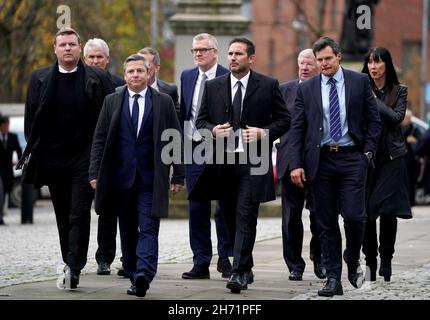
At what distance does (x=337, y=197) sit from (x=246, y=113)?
1073mm

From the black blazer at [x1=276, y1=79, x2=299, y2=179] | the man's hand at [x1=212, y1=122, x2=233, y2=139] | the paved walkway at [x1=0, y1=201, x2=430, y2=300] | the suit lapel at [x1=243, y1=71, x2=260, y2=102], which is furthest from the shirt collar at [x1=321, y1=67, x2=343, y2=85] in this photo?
the paved walkway at [x1=0, y1=201, x2=430, y2=300]

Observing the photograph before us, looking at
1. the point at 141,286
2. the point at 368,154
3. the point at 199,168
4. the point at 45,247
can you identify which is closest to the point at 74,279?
the point at 141,286

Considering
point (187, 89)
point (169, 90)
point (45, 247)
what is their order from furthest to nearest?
point (45, 247)
point (169, 90)
point (187, 89)

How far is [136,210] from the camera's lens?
476 inches

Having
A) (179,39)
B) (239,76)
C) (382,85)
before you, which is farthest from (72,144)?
(179,39)

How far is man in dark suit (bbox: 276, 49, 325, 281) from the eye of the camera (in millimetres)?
13680

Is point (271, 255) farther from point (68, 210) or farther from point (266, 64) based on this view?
point (266, 64)

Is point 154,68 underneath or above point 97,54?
underneath

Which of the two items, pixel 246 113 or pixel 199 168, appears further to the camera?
pixel 199 168

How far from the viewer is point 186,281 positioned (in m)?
13.2

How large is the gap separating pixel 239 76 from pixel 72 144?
5.06 feet

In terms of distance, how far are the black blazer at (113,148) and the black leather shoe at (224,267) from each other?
1948mm

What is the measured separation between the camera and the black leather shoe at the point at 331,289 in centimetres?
1172

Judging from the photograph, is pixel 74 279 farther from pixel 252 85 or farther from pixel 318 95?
pixel 318 95
